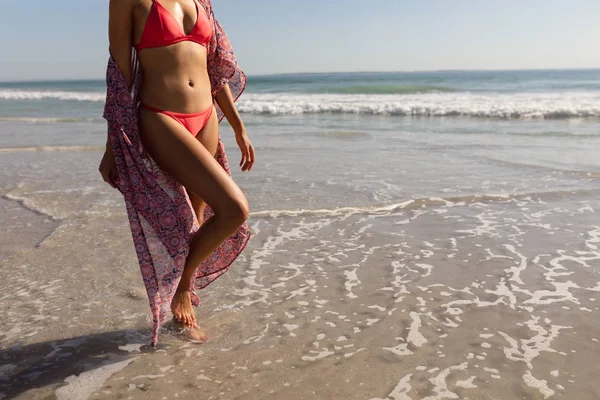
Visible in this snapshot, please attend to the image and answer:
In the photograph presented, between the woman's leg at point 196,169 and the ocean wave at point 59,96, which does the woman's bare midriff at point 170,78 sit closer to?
the woman's leg at point 196,169

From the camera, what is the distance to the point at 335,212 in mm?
5664

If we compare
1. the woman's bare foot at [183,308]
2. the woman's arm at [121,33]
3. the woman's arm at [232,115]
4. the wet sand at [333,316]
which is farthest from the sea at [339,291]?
the woman's arm at [121,33]

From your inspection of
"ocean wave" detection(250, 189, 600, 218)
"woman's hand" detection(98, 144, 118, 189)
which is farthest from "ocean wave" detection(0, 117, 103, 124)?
"woman's hand" detection(98, 144, 118, 189)

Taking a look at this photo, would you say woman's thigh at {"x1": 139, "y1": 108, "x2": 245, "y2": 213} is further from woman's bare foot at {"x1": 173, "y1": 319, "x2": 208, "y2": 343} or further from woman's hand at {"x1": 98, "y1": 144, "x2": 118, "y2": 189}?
woman's bare foot at {"x1": 173, "y1": 319, "x2": 208, "y2": 343}

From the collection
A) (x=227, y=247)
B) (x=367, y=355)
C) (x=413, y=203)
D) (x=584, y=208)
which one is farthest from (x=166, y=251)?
(x=584, y=208)

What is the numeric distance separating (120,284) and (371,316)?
1702 mm

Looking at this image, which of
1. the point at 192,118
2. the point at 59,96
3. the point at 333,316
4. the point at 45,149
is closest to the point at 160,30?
the point at 192,118

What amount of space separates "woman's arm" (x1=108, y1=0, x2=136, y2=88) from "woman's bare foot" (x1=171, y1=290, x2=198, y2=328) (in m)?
1.17

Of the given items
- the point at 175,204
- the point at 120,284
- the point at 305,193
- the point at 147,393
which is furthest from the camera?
the point at 305,193

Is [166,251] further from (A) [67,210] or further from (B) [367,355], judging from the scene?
(A) [67,210]

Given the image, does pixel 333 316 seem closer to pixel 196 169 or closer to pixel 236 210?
pixel 236 210

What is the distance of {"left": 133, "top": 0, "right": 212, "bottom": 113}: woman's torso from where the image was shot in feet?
8.53

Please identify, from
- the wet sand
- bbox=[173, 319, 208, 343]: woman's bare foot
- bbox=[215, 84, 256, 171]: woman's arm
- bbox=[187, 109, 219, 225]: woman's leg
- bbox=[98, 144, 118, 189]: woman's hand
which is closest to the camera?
the wet sand

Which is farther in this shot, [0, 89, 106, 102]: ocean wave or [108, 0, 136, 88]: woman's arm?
[0, 89, 106, 102]: ocean wave
